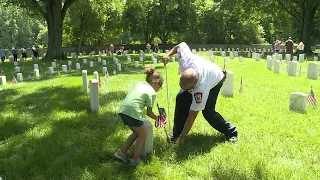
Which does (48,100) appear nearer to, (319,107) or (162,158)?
(162,158)

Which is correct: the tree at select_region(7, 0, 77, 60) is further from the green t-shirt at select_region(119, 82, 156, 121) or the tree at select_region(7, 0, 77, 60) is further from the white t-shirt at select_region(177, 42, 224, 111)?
the green t-shirt at select_region(119, 82, 156, 121)

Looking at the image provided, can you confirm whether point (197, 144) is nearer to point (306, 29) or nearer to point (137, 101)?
point (137, 101)

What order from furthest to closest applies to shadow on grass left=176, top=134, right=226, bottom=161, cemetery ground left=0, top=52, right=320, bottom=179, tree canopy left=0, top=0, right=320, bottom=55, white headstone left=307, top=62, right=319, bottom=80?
tree canopy left=0, top=0, right=320, bottom=55
white headstone left=307, top=62, right=319, bottom=80
shadow on grass left=176, top=134, right=226, bottom=161
cemetery ground left=0, top=52, right=320, bottom=179

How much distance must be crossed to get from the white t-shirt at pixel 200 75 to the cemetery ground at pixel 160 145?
0.79 m

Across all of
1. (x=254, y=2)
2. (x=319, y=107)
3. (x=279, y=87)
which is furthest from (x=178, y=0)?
(x=319, y=107)

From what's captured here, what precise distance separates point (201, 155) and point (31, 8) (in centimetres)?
2539

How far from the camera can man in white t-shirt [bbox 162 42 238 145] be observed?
453cm

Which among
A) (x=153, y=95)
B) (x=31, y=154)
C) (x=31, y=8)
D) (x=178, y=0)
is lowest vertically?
(x=31, y=154)

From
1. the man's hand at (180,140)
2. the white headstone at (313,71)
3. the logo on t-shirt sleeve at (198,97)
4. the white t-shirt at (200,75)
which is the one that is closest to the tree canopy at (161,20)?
the white headstone at (313,71)

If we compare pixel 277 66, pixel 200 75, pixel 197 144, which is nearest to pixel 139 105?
pixel 200 75

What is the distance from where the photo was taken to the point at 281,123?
6215mm

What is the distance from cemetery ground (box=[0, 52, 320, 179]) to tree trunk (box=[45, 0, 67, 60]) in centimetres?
1891

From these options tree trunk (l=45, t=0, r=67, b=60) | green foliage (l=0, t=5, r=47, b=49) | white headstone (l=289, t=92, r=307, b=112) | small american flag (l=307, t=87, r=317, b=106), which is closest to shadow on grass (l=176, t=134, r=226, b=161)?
white headstone (l=289, t=92, r=307, b=112)

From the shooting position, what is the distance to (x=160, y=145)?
509 centimetres
